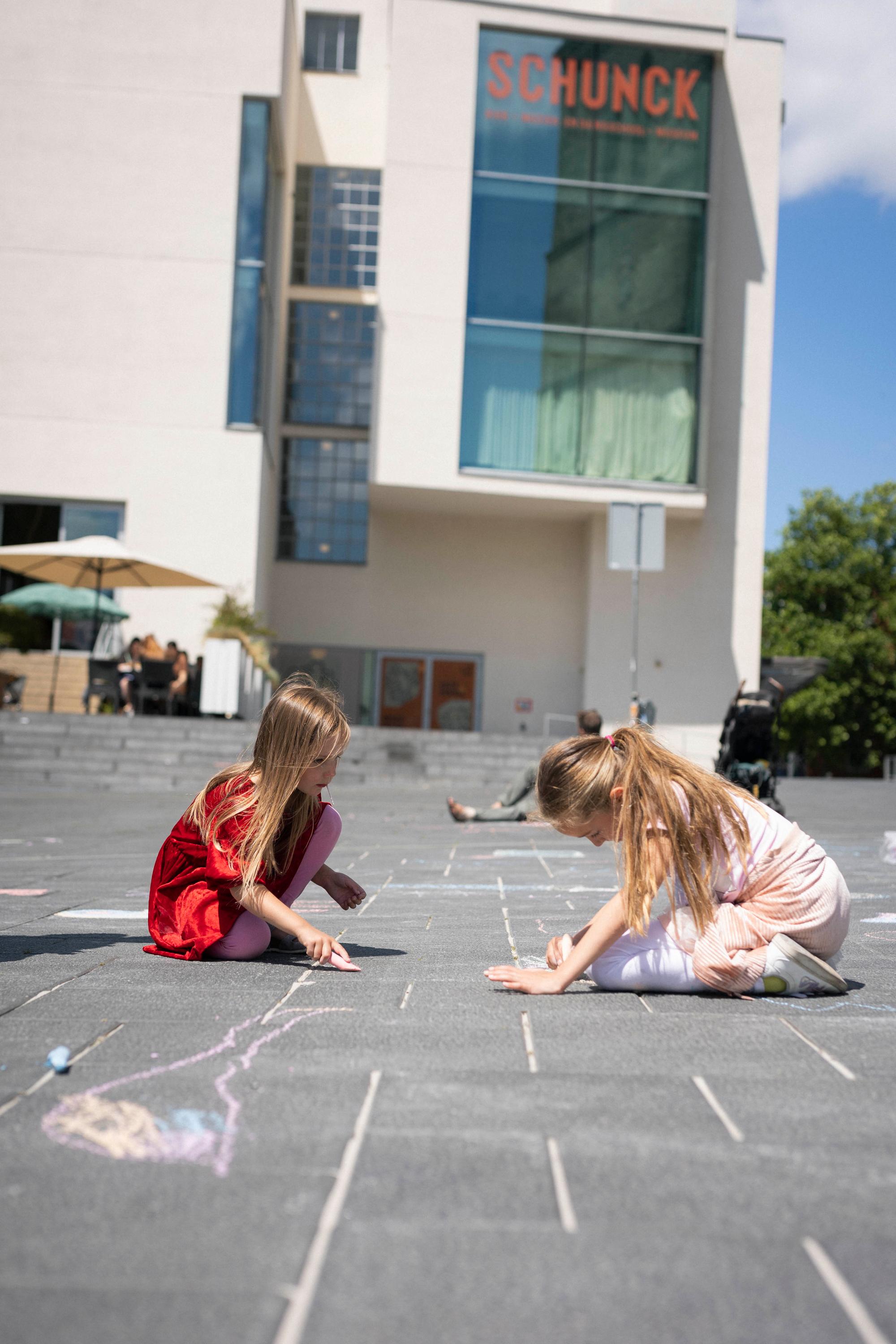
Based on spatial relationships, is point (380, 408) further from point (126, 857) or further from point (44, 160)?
point (126, 857)

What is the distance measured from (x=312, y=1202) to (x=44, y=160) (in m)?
21.8

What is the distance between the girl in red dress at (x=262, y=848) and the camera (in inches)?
140

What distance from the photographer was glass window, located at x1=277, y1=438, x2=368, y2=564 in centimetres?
2512

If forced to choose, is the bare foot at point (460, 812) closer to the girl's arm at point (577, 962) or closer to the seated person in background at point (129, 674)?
the girl's arm at point (577, 962)


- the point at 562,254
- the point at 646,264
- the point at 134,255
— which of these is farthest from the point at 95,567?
the point at 646,264

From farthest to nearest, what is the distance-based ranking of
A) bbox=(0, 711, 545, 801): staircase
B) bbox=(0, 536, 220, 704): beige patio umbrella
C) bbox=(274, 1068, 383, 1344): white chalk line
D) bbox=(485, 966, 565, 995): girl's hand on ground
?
bbox=(0, 536, 220, 704): beige patio umbrella
bbox=(0, 711, 545, 801): staircase
bbox=(485, 966, 565, 995): girl's hand on ground
bbox=(274, 1068, 383, 1344): white chalk line

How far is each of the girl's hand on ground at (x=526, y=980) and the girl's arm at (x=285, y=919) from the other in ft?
1.58

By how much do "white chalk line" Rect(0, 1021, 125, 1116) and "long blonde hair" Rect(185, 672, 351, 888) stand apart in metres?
0.78

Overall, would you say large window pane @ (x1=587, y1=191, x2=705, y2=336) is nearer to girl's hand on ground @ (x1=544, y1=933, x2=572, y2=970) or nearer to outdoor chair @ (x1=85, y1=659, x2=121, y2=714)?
outdoor chair @ (x1=85, y1=659, x2=121, y2=714)

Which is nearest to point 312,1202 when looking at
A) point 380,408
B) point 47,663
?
point 47,663

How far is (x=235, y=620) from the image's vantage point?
59.3ft

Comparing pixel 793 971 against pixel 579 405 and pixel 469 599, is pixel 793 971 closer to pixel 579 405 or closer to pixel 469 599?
pixel 579 405

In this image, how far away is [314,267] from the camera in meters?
25.8

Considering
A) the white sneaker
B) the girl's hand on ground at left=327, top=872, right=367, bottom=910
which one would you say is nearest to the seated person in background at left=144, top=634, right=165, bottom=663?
the girl's hand on ground at left=327, top=872, right=367, bottom=910
